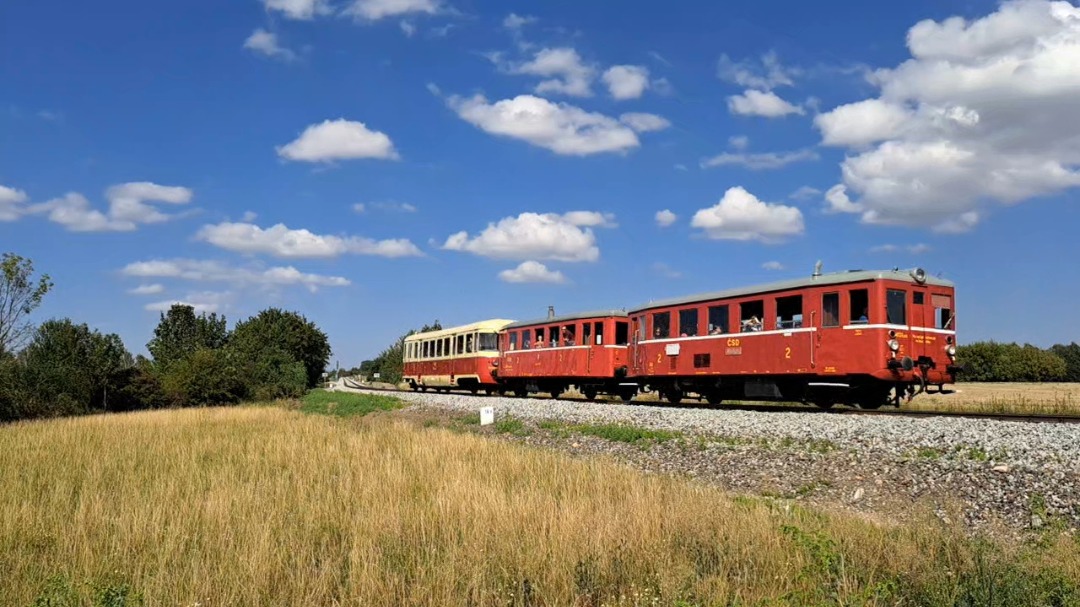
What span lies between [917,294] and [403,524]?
14.6m

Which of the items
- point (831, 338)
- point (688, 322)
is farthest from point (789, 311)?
point (688, 322)

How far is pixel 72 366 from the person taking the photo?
34562 mm

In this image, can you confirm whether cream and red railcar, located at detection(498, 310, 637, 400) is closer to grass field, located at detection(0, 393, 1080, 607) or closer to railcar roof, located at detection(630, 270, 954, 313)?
railcar roof, located at detection(630, 270, 954, 313)

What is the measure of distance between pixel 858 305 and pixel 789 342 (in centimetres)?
186

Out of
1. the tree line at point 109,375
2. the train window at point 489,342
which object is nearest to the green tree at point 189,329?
the tree line at point 109,375

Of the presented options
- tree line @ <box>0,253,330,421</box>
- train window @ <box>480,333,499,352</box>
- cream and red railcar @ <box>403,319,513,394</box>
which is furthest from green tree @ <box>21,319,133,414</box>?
train window @ <box>480,333,499,352</box>

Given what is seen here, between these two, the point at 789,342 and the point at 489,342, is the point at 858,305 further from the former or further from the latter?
the point at 489,342

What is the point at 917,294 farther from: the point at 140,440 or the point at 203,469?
the point at 140,440

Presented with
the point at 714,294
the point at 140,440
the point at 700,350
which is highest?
the point at 714,294

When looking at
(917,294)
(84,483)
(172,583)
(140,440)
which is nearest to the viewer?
(172,583)

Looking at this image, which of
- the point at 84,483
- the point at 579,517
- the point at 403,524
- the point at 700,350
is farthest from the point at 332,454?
the point at 700,350

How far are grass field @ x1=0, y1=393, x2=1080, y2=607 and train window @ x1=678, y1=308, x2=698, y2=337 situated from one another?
12146 mm

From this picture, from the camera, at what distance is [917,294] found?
1773 cm

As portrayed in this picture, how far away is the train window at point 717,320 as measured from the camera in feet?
67.4
